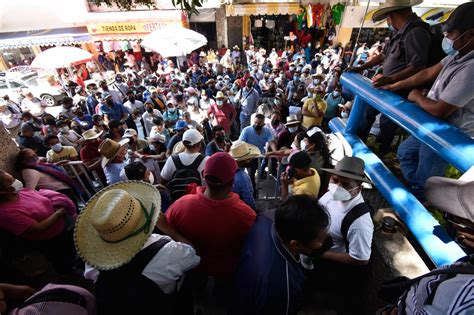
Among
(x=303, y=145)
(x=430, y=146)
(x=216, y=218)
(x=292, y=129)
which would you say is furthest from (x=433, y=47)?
(x=292, y=129)

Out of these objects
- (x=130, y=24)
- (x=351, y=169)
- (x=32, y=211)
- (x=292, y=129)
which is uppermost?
(x=130, y=24)

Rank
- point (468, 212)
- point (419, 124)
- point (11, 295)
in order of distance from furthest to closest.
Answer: point (11, 295)
point (419, 124)
point (468, 212)

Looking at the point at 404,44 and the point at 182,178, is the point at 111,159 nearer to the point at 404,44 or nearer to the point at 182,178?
the point at 182,178

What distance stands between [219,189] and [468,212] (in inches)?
64.2

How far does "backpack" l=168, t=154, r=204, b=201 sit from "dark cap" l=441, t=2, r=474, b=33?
9.75ft

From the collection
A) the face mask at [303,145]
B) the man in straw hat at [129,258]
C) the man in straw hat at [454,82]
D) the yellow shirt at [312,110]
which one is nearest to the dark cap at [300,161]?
the face mask at [303,145]

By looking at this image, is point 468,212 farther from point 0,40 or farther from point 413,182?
point 0,40

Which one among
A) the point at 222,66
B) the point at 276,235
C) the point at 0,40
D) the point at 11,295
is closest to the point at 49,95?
the point at 0,40

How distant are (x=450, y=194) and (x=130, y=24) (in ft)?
67.8

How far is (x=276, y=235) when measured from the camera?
5.60 ft

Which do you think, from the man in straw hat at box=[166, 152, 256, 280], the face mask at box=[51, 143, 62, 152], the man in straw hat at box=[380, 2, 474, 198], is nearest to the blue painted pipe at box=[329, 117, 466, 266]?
the man in straw hat at box=[380, 2, 474, 198]

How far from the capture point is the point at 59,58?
35.6 feet

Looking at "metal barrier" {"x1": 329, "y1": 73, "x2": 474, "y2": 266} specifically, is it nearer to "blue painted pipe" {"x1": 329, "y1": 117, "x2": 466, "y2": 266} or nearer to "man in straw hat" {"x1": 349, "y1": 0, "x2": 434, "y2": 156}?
"blue painted pipe" {"x1": 329, "y1": 117, "x2": 466, "y2": 266}

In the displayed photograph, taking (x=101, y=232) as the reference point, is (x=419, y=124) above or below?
above
